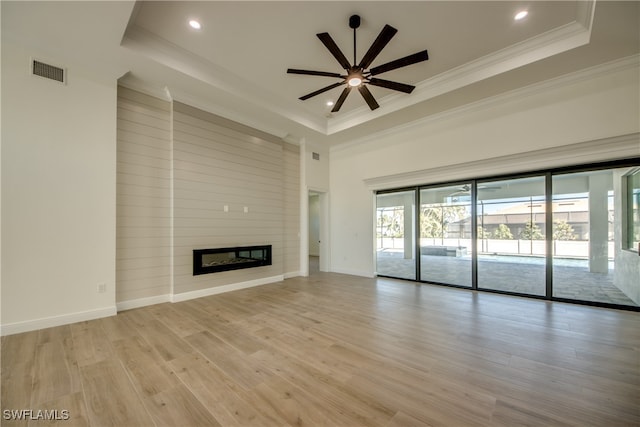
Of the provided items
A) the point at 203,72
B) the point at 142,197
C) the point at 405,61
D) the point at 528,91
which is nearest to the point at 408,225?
the point at 528,91

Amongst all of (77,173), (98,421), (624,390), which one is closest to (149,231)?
(77,173)

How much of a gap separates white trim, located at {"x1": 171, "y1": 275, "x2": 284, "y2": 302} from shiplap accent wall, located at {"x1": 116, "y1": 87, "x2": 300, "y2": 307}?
3 centimetres

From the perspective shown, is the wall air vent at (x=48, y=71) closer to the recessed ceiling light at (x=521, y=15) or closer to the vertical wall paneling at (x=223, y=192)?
the vertical wall paneling at (x=223, y=192)

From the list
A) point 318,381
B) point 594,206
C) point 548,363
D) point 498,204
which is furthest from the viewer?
point 498,204

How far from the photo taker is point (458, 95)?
4422 millimetres

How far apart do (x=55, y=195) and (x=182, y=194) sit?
1.59 meters

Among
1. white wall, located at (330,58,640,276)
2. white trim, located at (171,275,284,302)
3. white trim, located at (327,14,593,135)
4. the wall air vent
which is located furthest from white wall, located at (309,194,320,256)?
the wall air vent

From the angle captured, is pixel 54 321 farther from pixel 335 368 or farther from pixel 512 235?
pixel 512 235

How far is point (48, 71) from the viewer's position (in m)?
3.30

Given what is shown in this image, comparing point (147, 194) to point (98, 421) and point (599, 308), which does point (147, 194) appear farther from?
point (599, 308)

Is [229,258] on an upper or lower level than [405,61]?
lower

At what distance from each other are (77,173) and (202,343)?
297 cm

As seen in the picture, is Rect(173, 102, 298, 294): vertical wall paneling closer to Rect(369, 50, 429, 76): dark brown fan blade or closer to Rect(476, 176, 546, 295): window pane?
Rect(369, 50, 429, 76): dark brown fan blade

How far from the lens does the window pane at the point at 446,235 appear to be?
17.5 feet
